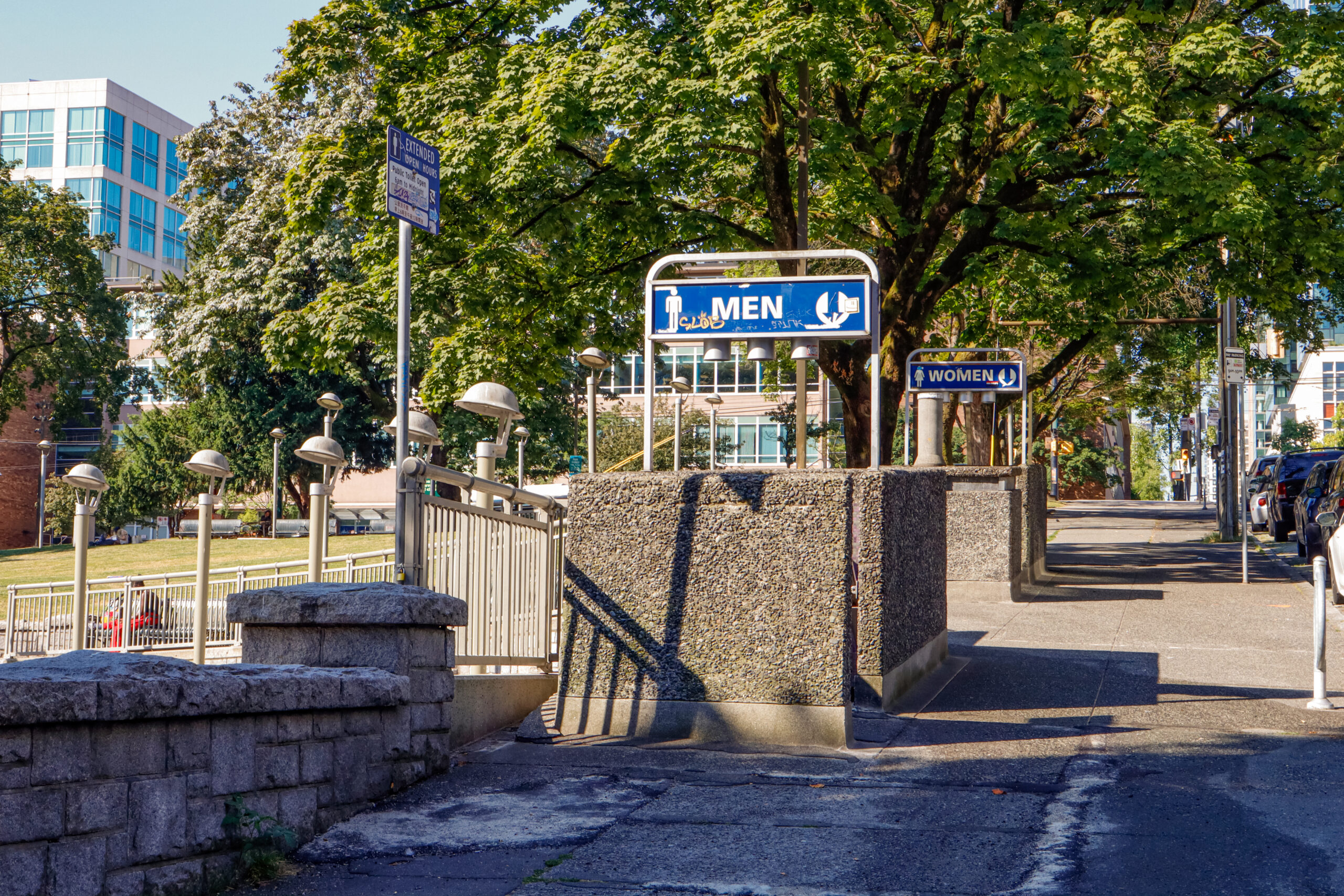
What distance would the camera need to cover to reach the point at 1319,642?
27.2ft

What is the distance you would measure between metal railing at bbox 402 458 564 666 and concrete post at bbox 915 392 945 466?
776cm

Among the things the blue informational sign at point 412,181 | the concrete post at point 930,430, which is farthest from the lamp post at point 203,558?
the concrete post at point 930,430

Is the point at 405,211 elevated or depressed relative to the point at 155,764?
elevated

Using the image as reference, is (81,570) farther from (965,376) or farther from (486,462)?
(965,376)

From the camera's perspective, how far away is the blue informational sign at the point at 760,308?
24.4ft

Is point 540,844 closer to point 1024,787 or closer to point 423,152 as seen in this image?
point 1024,787

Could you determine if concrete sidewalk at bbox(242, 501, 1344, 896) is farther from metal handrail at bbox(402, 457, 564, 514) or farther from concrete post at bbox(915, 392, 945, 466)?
concrete post at bbox(915, 392, 945, 466)

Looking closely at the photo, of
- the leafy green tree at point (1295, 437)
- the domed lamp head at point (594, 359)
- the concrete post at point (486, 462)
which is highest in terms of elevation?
the leafy green tree at point (1295, 437)

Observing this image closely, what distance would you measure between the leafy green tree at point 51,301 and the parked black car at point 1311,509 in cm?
4320

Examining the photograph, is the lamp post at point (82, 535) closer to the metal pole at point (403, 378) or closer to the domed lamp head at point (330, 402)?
the domed lamp head at point (330, 402)

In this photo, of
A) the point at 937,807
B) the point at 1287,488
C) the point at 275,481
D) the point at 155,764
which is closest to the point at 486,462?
the point at 937,807

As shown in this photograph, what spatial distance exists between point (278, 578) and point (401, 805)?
13.6m

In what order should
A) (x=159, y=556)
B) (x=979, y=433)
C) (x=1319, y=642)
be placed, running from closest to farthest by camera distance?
(x=1319, y=642), (x=979, y=433), (x=159, y=556)

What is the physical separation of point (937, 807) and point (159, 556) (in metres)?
40.4
